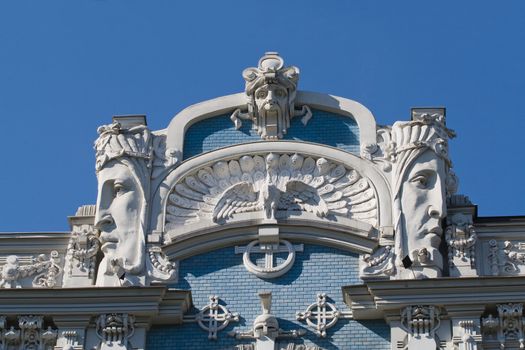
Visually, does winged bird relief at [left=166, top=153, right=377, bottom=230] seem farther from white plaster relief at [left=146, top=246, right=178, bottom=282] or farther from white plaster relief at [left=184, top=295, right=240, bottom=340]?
white plaster relief at [left=184, top=295, right=240, bottom=340]

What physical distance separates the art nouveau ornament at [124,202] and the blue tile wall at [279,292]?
0.54 metres

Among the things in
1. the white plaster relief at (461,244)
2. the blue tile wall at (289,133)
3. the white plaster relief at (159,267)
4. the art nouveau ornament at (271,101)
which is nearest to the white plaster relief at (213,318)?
the white plaster relief at (159,267)

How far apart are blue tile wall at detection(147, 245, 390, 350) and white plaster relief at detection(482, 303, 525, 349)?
1.31 metres

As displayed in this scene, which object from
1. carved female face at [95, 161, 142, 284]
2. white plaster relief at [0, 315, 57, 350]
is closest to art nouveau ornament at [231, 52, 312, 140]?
carved female face at [95, 161, 142, 284]

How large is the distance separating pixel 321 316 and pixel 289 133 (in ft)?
10.2

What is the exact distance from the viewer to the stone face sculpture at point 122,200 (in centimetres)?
2505

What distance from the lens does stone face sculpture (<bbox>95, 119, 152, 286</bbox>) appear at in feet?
82.2

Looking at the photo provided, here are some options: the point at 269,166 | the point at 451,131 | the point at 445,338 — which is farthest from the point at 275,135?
the point at 445,338

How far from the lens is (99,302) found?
24547 millimetres

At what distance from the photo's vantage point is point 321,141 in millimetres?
26406

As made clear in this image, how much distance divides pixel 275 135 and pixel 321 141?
2.16 feet

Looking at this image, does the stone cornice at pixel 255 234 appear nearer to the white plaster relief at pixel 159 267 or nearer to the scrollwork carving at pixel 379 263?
the white plaster relief at pixel 159 267

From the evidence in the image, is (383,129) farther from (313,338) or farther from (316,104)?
(313,338)

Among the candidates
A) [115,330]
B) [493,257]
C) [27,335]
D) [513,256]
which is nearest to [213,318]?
[115,330]
